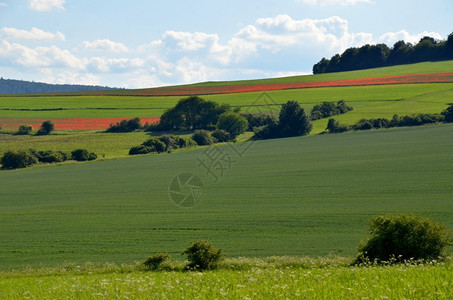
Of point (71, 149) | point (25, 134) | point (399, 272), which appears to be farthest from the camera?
point (25, 134)

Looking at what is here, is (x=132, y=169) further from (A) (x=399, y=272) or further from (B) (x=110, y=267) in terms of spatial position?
(A) (x=399, y=272)

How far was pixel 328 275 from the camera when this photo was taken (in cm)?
1190

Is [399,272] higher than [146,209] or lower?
higher

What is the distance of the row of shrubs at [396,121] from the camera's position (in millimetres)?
85375

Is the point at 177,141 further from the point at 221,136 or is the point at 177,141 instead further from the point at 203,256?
the point at 203,256

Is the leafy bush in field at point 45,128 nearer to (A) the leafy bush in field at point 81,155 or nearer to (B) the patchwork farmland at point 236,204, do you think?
(B) the patchwork farmland at point 236,204

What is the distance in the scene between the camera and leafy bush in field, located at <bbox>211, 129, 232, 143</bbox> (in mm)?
90750

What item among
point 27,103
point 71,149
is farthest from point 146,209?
point 27,103

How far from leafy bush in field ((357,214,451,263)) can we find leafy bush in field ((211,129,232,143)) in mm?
71385

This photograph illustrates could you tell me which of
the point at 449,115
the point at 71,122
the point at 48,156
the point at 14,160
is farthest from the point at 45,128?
the point at 449,115

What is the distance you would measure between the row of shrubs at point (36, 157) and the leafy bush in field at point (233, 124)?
25702 millimetres

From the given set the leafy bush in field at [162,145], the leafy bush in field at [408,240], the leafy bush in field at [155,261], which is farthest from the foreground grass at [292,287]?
the leafy bush in field at [162,145]

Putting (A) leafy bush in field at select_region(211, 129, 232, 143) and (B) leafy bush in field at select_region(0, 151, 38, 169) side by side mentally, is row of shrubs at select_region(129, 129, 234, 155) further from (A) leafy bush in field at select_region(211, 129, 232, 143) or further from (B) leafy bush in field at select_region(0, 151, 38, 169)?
(B) leafy bush in field at select_region(0, 151, 38, 169)

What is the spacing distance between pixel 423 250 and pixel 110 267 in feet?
35.6
